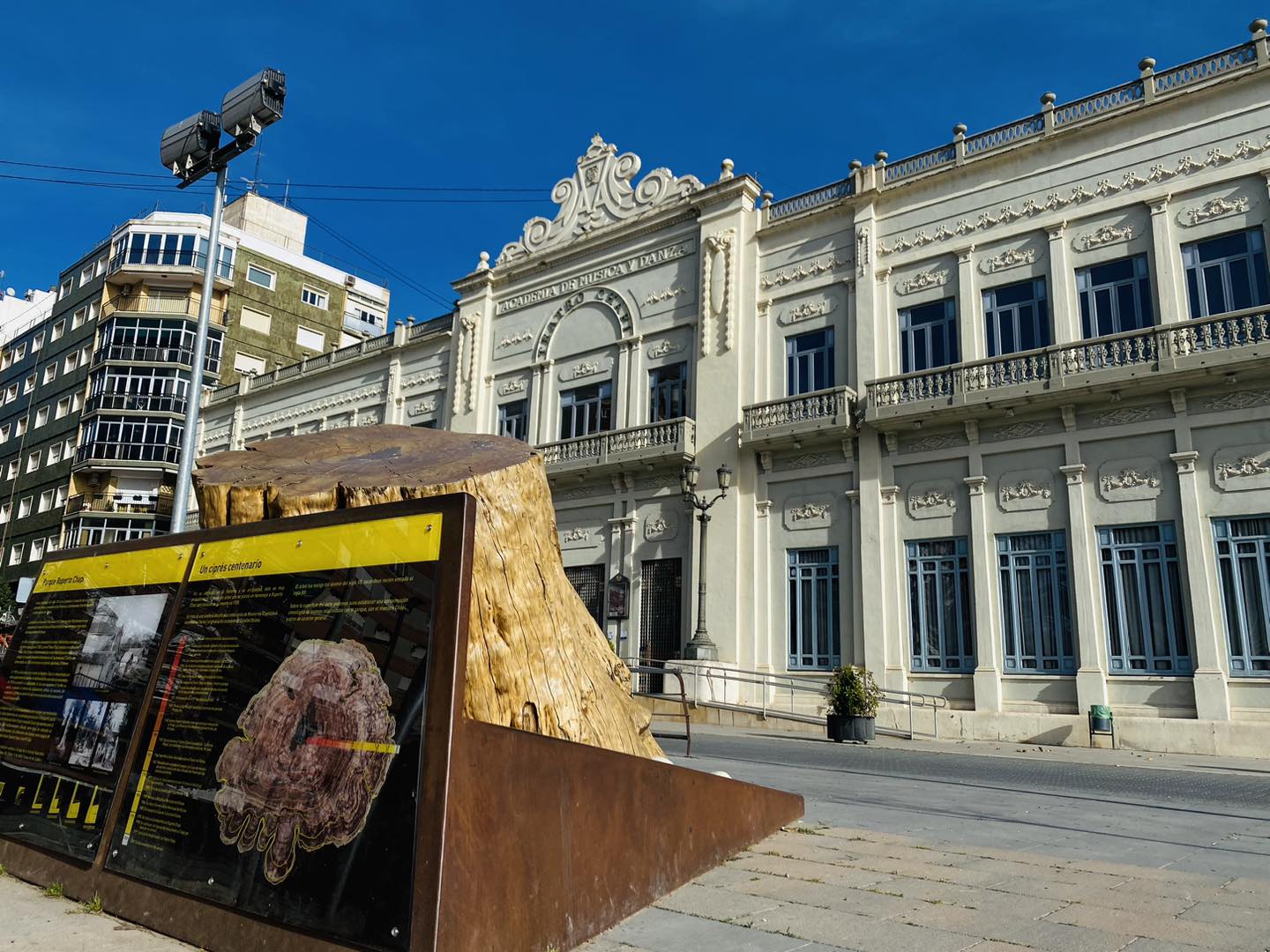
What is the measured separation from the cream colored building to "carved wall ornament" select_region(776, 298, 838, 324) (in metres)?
0.06

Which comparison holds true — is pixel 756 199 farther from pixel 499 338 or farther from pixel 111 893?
pixel 111 893

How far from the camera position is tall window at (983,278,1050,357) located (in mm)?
17344

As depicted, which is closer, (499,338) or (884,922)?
(884,922)

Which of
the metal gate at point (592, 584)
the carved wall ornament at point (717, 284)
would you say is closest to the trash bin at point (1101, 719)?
the carved wall ornament at point (717, 284)

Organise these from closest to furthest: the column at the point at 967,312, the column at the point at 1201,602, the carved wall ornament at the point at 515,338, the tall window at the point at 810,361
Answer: the column at the point at 1201,602 < the column at the point at 967,312 < the tall window at the point at 810,361 < the carved wall ornament at the point at 515,338

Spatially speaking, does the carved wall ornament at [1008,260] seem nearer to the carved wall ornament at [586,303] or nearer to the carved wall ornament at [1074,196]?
the carved wall ornament at [1074,196]

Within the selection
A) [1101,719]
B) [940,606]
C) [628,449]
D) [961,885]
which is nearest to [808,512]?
[940,606]

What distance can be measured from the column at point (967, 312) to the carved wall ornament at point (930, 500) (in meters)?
2.61

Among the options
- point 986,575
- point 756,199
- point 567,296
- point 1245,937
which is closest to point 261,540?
point 1245,937

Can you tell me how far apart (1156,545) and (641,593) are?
10784 mm

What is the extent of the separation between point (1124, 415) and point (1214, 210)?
3948 millimetres

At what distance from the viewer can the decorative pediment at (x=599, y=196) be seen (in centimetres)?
2341

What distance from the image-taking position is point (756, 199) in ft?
72.3

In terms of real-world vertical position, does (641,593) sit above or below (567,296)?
below
